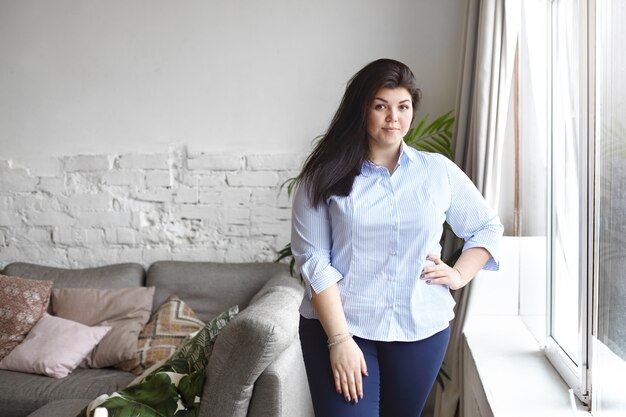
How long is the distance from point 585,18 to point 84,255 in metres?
3.05

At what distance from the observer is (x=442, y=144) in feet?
11.5

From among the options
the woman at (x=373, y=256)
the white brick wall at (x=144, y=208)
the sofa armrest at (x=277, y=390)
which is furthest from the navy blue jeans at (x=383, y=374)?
the white brick wall at (x=144, y=208)

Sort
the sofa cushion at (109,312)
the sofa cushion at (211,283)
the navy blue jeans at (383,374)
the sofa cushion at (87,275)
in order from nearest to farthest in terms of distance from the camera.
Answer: the navy blue jeans at (383,374)
the sofa cushion at (109,312)
the sofa cushion at (211,283)
the sofa cushion at (87,275)

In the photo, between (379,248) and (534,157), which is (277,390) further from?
(534,157)

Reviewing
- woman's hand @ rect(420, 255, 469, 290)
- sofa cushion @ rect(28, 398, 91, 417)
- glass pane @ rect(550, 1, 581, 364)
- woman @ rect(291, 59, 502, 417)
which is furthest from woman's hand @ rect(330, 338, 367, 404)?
sofa cushion @ rect(28, 398, 91, 417)

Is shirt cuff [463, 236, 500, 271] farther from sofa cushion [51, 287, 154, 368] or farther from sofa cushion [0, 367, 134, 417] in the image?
sofa cushion [51, 287, 154, 368]

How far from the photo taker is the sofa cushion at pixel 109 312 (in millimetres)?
3539

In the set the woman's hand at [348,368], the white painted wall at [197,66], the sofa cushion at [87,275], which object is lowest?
the woman's hand at [348,368]

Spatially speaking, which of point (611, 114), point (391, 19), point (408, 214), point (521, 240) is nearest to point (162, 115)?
point (391, 19)

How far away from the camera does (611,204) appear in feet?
5.83

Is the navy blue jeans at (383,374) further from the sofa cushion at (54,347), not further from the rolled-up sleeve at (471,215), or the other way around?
the sofa cushion at (54,347)

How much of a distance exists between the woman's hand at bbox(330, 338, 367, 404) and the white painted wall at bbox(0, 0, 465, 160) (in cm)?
227

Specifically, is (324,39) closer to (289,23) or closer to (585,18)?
(289,23)

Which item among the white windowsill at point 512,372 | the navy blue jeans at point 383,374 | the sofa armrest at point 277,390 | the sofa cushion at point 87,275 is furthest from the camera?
the sofa cushion at point 87,275
